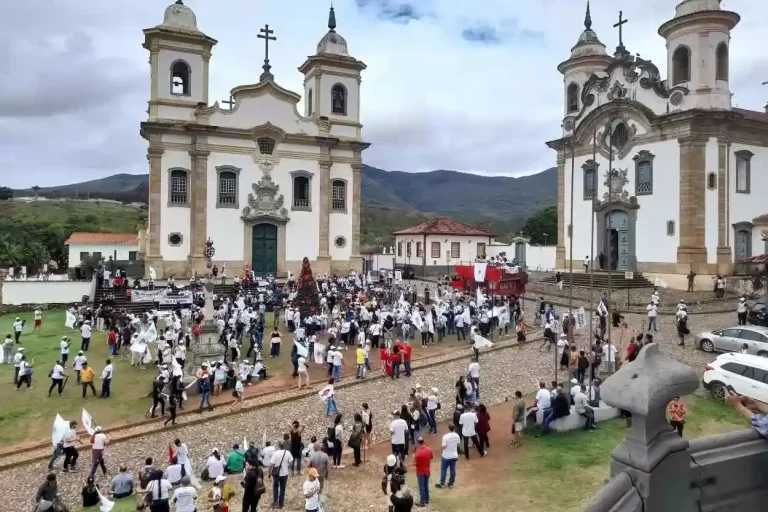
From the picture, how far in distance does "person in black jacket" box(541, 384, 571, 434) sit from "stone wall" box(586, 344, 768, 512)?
338 inches

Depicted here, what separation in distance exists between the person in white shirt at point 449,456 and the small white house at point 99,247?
42.9m

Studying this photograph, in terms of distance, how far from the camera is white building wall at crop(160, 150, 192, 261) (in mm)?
35594

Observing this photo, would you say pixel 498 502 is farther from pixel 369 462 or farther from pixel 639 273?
pixel 639 273

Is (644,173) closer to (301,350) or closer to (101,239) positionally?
(301,350)

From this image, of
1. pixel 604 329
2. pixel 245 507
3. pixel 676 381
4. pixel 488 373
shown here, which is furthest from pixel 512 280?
pixel 676 381

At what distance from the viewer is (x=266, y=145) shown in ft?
125

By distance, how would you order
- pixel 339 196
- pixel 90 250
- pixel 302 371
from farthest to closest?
pixel 90 250
pixel 339 196
pixel 302 371

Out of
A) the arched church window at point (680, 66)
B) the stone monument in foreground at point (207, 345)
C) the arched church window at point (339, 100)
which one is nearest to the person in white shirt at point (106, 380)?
the stone monument in foreground at point (207, 345)

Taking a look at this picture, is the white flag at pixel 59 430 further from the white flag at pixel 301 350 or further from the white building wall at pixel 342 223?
the white building wall at pixel 342 223

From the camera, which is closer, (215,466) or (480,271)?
(215,466)

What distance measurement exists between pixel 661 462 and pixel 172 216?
35.6m

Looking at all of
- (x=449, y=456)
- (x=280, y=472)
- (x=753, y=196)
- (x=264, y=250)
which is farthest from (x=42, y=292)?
(x=753, y=196)

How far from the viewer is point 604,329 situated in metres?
20.7

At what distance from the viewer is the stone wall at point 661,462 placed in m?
3.99
